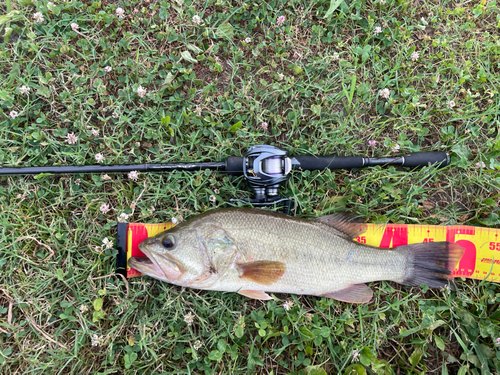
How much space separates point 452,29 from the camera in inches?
144

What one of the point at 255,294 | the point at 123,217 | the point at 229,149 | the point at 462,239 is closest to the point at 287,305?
the point at 255,294

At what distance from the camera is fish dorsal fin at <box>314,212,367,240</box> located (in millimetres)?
3010

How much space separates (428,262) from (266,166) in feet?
6.24

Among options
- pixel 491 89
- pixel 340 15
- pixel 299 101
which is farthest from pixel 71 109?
pixel 491 89

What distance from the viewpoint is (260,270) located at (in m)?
2.69

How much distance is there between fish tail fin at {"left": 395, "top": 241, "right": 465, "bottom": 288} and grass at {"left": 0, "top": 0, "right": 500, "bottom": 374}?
1.00ft

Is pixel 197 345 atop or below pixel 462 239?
below

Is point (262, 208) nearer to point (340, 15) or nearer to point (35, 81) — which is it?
point (340, 15)

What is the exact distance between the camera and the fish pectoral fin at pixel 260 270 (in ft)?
8.80

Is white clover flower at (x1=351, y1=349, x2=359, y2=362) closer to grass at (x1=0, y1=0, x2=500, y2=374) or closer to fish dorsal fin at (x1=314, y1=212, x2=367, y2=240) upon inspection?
grass at (x1=0, y1=0, x2=500, y2=374)

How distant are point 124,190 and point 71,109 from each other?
3.54 feet

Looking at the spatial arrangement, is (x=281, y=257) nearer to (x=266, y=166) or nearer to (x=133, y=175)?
(x=266, y=166)

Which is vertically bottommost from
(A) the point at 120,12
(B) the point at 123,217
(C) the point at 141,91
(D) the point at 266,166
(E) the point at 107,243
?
(E) the point at 107,243

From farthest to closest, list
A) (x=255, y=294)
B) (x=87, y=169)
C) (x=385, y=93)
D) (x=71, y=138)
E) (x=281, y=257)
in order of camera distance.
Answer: (x=385, y=93) < (x=71, y=138) < (x=87, y=169) < (x=255, y=294) < (x=281, y=257)
